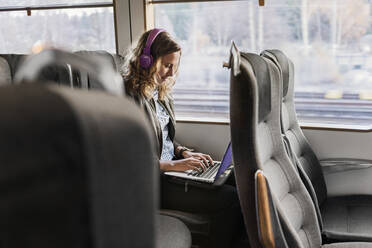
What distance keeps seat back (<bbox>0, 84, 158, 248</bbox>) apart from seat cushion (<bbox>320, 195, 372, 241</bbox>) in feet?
5.20

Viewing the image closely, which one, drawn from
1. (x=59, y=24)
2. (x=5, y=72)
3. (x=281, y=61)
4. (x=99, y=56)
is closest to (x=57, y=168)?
(x=99, y=56)

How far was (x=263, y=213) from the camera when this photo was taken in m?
1.12

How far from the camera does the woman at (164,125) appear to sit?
6.08 ft

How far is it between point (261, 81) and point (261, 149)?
7.5 inches

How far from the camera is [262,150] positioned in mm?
1234

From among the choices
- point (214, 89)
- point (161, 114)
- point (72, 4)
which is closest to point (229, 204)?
point (161, 114)

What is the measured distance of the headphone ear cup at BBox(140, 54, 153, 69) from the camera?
192 cm

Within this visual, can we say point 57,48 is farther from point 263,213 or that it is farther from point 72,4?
point 72,4

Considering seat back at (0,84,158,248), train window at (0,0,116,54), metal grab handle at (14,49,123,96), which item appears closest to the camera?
seat back at (0,84,158,248)

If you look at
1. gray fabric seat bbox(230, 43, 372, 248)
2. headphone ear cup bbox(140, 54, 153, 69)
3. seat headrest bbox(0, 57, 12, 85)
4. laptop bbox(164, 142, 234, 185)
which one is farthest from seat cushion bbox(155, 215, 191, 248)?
seat headrest bbox(0, 57, 12, 85)

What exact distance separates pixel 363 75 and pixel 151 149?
209cm

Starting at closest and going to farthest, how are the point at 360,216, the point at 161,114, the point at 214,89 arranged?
the point at 360,216
the point at 161,114
the point at 214,89

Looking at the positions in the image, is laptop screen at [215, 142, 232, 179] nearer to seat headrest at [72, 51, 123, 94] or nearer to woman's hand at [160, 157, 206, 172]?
woman's hand at [160, 157, 206, 172]

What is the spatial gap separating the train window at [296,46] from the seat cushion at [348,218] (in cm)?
42
